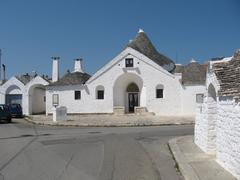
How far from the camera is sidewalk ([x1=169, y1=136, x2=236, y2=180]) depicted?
27.8 feet

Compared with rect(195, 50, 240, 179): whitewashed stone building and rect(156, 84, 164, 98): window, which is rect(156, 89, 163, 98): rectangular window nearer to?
rect(156, 84, 164, 98): window

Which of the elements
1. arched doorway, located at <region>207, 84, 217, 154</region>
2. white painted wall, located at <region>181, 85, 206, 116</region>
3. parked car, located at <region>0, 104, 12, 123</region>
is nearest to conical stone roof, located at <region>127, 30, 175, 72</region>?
white painted wall, located at <region>181, 85, 206, 116</region>

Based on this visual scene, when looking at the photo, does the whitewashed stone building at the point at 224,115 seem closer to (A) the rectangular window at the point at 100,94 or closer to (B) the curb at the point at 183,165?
(B) the curb at the point at 183,165

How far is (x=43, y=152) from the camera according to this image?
13.1 meters

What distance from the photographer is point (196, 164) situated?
9969 millimetres

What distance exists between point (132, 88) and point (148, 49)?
22.7 feet

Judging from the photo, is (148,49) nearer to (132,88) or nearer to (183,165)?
(132,88)

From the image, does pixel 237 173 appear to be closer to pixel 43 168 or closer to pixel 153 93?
pixel 43 168

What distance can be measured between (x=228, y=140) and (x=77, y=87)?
30533 millimetres

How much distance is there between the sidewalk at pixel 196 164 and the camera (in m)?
8.48

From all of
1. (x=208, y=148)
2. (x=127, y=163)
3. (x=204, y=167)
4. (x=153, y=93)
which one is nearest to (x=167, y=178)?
(x=204, y=167)

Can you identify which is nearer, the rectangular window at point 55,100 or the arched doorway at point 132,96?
the rectangular window at point 55,100

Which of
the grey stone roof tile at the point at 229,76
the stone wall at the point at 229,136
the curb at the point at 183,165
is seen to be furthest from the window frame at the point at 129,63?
the stone wall at the point at 229,136

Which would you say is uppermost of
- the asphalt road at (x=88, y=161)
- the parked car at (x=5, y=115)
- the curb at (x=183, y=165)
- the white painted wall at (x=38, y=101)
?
the white painted wall at (x=38, y=101)
